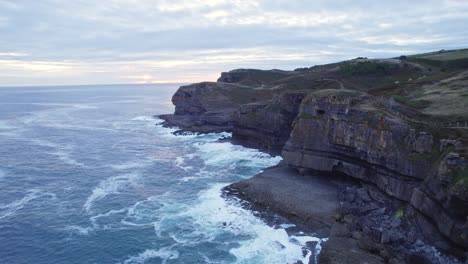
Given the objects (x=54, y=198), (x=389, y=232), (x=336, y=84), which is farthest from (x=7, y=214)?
(x=336, y=84)

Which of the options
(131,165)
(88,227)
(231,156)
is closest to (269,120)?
(231,156)

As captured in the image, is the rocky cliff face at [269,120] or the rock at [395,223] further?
the rocky cliff face at [269,120]

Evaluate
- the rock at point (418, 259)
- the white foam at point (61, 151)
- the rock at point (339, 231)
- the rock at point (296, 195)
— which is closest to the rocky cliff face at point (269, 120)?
the rock at point (296, 195)

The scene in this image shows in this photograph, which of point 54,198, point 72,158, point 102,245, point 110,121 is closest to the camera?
point 102,245

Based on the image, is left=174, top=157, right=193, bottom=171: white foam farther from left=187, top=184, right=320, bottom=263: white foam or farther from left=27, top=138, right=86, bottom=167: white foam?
left=27, top=138, right=86, bottom=167: white foam

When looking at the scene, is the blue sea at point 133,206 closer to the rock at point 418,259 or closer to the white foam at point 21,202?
the white foam at point 21,202

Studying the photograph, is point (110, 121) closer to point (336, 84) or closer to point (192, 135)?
point (192, 135)
